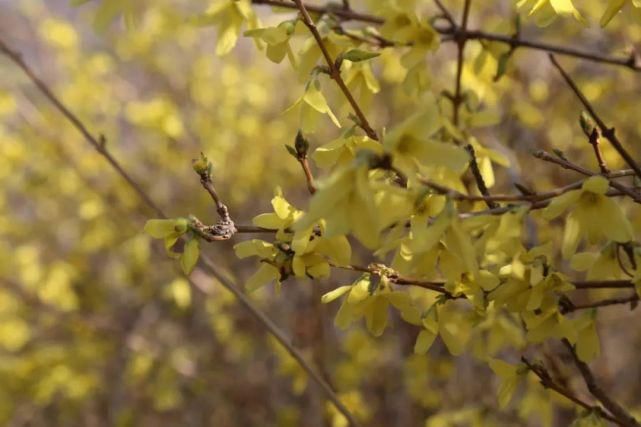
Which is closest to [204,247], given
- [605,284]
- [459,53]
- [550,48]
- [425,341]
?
[459,53]

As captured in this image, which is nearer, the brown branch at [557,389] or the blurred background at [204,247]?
the brown branch at [557,389]

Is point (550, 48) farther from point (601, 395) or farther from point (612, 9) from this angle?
point (601, 395)

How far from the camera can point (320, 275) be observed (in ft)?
3.98

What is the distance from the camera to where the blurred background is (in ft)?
10.1

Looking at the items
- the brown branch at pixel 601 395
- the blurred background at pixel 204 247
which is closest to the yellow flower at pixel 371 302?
the brown branch at pixel 601 395

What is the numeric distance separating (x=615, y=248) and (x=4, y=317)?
3.18 meters

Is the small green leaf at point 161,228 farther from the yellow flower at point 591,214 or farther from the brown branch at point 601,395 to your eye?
the brown branch at point 601,395

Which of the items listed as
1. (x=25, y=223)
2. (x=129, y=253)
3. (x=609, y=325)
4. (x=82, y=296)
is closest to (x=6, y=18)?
(x=25, y=223)

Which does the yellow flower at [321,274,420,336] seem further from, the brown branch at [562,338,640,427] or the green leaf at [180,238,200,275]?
the brown branch at [562,338,640,427]

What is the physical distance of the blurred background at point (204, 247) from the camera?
3.06m

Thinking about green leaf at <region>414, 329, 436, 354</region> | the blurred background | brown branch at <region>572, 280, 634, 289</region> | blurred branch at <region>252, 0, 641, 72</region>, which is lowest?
the blurred background

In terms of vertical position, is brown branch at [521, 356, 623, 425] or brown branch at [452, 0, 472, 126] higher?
brown branch at [452, 0, 472, 126]

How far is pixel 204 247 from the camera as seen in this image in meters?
3.51

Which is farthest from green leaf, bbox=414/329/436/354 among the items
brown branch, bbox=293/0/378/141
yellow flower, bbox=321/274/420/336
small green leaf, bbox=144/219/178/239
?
small green leaf, bbox=144/219/178/239
